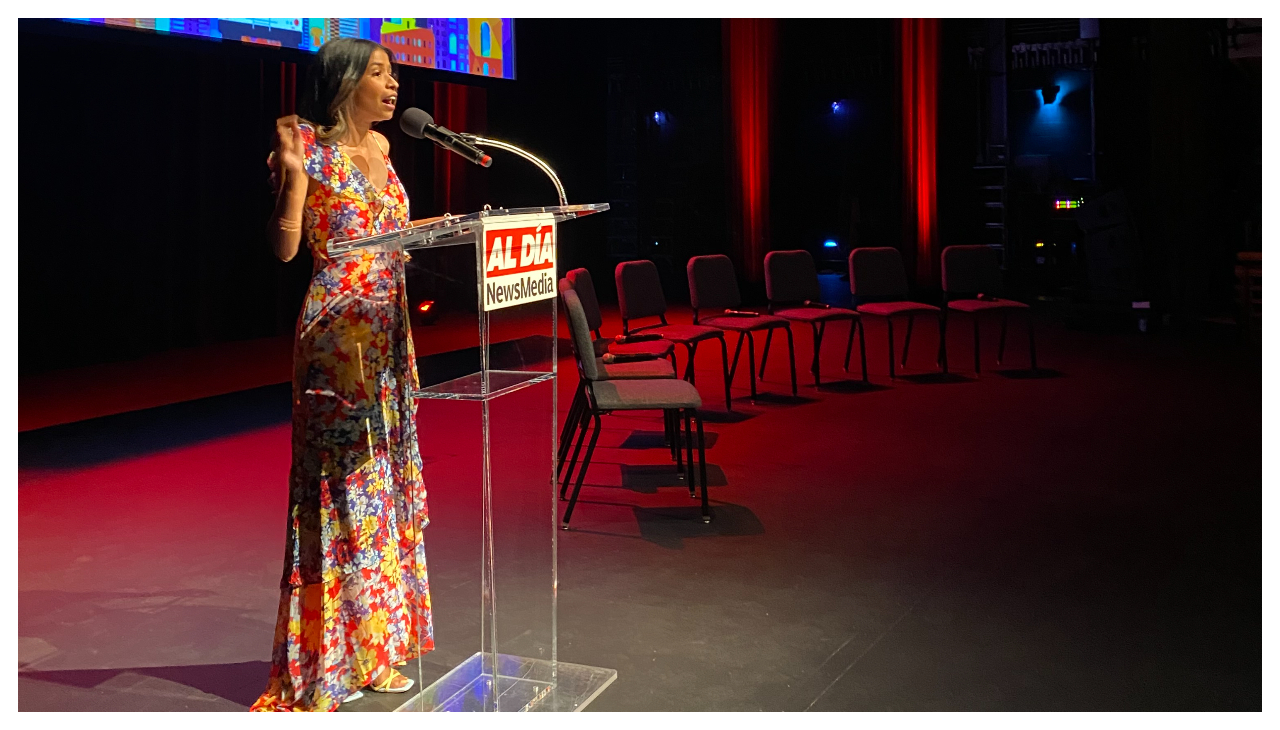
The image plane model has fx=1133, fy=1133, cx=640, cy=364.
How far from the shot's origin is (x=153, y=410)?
6176 mm

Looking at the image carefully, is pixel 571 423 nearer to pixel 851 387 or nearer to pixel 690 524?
pixel 690 524

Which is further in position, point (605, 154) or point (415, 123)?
point (605, 154)

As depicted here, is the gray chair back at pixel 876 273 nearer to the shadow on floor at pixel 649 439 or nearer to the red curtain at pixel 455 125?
the shadow on floor at pixel 649 439

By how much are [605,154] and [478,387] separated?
10433 millimetres

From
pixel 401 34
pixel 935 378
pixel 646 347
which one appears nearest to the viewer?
pixel 646 347

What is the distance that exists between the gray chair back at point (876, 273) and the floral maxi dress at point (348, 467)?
5.18 m

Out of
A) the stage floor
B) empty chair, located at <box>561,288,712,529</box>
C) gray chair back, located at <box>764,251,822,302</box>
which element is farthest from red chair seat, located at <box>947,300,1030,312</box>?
empty chair, located at <box>561,288,712,529</box>

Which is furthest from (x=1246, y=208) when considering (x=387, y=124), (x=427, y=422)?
(x=427, y=422)

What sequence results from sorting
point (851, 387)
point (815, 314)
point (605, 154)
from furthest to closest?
point (605, 154)
point (815, 314)
point (851, 387)

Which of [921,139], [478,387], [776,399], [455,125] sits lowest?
[776,399]

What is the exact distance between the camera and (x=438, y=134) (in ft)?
7.29

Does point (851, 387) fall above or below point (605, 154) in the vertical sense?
below

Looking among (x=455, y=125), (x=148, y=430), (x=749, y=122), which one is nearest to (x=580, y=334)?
(x=148, y=430)

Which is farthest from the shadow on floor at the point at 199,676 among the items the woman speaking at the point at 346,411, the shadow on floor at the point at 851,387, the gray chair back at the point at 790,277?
the gray chair back at the point at 790,277
